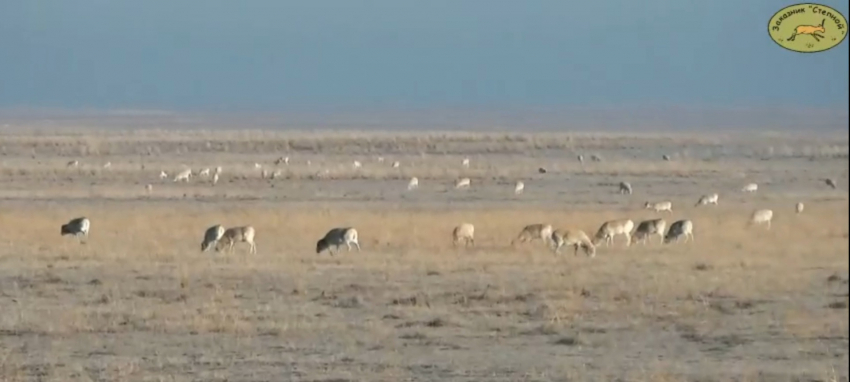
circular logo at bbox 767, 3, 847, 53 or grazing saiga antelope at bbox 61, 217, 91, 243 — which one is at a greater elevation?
grazing saiga antelope at bbox 61, 217, 91, 243

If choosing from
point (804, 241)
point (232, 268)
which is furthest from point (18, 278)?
point (804, 241)

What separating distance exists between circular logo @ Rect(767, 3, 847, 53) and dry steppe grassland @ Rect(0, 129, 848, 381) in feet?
1.52

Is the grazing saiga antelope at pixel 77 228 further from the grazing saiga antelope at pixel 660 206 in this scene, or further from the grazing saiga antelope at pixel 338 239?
the grazing saiga antelope at pixel 660 206

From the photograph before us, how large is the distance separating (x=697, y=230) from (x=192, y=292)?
33.5 feet

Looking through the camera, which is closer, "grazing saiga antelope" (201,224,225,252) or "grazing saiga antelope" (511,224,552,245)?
"grazing saiga antelope" (201,224,225,252)

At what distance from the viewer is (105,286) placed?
16.2 metres

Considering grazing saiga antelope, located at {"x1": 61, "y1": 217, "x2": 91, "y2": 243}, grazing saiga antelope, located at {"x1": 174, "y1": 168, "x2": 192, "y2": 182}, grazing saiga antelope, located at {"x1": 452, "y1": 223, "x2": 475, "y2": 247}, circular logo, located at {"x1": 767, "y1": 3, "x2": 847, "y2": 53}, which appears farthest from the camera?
grazing saiga antelope, located at {"x1": 174, "y1": 168, "x2": 192, "y2": 182}

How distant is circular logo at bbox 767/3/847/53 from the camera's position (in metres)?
5.45

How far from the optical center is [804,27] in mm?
5570

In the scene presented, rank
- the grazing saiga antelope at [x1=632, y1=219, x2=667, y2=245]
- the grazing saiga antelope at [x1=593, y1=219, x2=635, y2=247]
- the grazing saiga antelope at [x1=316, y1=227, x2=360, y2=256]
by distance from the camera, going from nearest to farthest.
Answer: the grazing saiga antelope at [x1=316, y1=227, x2=360, y2=256]
the grazing saiga antelope at [x1=593, y1=219, x2=635, y2=247]
the grazing saiga antelope at [x1=632, y1=219, x2=667, y2=245]

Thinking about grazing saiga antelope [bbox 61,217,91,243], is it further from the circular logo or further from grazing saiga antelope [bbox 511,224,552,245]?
the circular logo

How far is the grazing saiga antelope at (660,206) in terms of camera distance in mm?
28375

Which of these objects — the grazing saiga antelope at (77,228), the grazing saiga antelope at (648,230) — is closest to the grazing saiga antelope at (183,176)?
the grazing saiga antelope at (77,228)

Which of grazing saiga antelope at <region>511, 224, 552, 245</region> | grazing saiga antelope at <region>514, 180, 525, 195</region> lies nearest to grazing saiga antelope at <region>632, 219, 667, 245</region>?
grazing saiga antelope at <region>511, 224, 552, 245</region>
